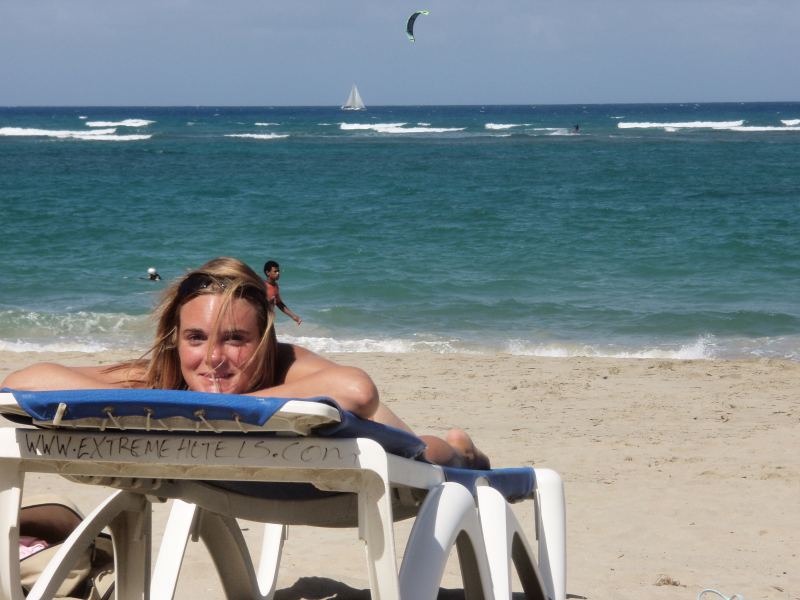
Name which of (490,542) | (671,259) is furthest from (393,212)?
(490,542)

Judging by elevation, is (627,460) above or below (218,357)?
below

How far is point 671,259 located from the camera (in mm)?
15234

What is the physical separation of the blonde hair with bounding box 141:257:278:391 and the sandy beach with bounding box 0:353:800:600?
5.09 ft

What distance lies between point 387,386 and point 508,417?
1.28 metres

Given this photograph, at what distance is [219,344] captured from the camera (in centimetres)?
256

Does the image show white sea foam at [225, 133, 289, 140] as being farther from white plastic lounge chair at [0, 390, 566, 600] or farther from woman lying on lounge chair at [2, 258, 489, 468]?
woman lying on lounge chair at [2, 258, 489, 468]

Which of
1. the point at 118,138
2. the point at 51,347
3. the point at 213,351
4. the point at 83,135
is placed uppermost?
the point at 213,351

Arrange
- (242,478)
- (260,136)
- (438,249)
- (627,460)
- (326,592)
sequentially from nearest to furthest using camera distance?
(242,478) < (326,592) < (627,460) < (438,249) < (260,136)

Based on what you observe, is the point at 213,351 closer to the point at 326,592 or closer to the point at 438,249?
the point at 326,592

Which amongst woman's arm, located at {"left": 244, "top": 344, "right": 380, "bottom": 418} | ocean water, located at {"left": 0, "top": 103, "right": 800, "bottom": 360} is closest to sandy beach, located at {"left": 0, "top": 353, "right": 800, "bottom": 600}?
ocean water, located at {"left": 0, "top": 103, "right": 800, "bottom": 360}

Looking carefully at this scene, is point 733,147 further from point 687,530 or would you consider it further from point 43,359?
point 687,530

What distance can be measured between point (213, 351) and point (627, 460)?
4.06 m

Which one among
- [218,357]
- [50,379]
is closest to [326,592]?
[218,357]

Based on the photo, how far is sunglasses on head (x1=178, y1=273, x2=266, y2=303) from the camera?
259 centimetres
